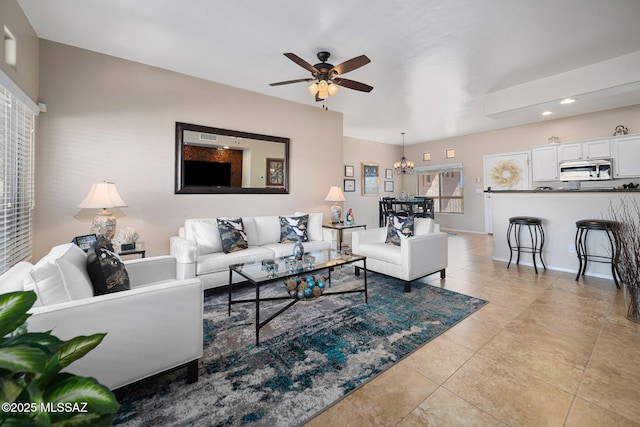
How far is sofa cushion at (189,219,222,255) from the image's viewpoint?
10.8 ft

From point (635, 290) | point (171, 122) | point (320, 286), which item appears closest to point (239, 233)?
point (320, 286)

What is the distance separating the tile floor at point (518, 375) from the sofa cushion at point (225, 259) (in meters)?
1.97

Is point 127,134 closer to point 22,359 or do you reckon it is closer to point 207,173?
point 207,173

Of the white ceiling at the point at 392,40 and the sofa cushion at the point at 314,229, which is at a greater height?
the white ceiling at the point at 392,40

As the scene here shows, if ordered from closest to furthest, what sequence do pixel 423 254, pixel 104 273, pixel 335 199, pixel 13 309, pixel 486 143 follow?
1. pixel 13 309
2. pixel 104 273
3. pixel 423 254
4. pixel 335 199
5. pixel 486 143

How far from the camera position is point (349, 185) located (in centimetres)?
774

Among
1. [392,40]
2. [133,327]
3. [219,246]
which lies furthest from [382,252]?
[133,327]

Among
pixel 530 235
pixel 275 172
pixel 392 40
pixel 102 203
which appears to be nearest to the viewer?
pixel 102 203

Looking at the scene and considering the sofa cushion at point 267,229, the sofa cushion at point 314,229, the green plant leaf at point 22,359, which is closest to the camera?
the green plant leaf at point 22,359

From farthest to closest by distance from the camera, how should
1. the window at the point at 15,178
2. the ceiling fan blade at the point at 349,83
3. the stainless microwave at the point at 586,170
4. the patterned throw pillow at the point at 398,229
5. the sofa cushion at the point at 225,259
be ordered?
1. the stainless microwave at the point at 586,170
2. the patterned throw pillow at the point at 398,229
3. the ceiling fan blade at the point at 349,83
4. the sofa cushion at the point at 225,259
5. the window at the point at 15,178

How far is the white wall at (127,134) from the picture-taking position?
293 cm

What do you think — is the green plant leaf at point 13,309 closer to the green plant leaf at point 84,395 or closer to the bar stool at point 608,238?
the green plant leaf at point 84,395

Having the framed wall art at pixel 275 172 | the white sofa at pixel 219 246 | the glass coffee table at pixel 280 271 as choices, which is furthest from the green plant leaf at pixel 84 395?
the framed wall art at pixel 275 172

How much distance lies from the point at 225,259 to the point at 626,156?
7166mm
